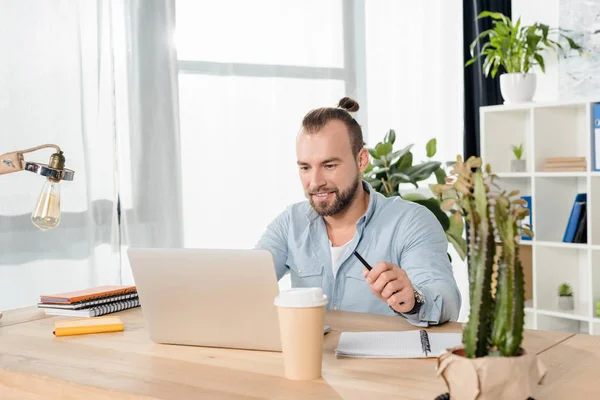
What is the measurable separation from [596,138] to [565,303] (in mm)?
888

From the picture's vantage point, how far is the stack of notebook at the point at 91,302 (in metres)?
2.06

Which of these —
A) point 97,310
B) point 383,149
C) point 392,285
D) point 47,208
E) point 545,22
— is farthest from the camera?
point 545,22

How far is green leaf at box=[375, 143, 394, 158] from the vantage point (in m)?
3.91

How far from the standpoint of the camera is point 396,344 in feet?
5.08

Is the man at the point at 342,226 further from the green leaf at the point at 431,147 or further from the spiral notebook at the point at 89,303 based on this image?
the green leaf at the point at 431,147

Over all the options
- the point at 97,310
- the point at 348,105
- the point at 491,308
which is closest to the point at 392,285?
the point at 491,308

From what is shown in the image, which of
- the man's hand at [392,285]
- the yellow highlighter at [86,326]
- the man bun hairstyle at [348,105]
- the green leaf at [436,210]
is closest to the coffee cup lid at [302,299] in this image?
the man's hand at [392,285]

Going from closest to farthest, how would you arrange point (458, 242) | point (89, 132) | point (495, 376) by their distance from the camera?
1. point (495, 376)
2. point (89, 132)
3. point (458, 242)

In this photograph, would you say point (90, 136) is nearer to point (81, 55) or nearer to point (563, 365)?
point (81, 55)

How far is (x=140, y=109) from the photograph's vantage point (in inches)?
134

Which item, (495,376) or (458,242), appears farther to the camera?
(458,242)

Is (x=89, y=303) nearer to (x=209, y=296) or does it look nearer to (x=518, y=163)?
(x=209, y=296)

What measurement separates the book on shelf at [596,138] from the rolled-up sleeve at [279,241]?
1.88 metres

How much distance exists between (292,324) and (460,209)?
0.37m
